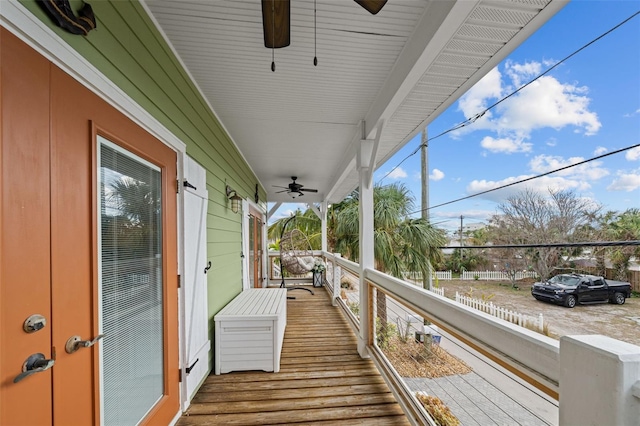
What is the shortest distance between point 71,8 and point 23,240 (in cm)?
90

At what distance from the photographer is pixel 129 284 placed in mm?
1479

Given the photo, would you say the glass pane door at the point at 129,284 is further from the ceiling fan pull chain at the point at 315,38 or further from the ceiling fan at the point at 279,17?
the ceiling fan pull chain at the point at 315,38

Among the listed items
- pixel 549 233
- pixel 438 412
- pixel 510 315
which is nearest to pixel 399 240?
pixel 510 315

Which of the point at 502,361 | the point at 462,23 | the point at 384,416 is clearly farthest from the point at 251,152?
the point at 502,361

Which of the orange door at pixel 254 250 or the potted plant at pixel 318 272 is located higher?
the orange door at pixel 254 250

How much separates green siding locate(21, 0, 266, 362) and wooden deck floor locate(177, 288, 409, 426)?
29.3 inches

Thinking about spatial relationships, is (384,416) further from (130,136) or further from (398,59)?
(398,59)

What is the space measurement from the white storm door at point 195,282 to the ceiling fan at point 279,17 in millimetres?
1226

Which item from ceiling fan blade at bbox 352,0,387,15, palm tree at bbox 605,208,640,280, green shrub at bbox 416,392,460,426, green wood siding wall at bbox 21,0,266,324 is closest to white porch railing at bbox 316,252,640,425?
green shrub at bbox 416,392,460,426

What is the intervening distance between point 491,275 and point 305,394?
380 centimetres

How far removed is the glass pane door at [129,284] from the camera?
130 cm

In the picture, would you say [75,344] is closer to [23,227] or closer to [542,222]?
[23,227]

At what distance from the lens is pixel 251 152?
14.4 ft

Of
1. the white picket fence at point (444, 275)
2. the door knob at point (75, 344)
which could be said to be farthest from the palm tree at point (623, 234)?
the white picket fence at point (444, 275)
